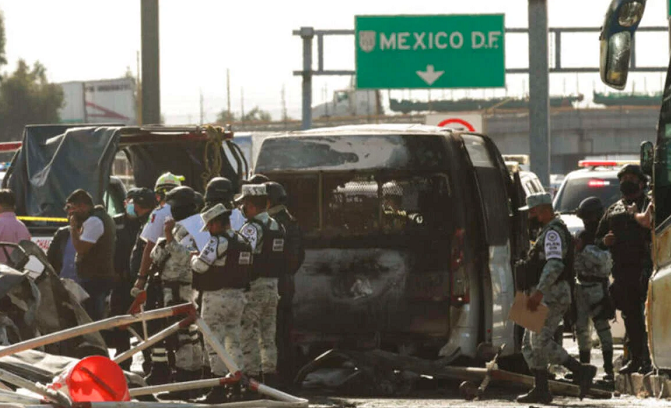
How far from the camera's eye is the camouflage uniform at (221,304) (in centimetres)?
1126

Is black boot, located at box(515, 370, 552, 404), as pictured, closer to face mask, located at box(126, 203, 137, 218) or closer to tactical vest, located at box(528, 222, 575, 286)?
tactical vest, located at box(528, 222, 575, 286)

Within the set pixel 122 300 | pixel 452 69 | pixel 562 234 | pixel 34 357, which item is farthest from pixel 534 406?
pixel 452 69

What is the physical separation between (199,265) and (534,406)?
2484mm

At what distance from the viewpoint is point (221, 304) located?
11.4m

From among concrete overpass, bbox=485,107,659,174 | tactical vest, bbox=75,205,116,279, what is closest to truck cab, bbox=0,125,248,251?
tactical vest, bbox=75,205,116,279

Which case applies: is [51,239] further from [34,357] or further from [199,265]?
[34,357]

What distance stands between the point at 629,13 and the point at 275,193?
11.3 feet

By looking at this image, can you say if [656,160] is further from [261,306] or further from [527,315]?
[261,306]

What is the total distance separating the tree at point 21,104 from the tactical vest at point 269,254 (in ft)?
312

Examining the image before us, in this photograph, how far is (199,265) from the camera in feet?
37.0

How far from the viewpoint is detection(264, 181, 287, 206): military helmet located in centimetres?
1199

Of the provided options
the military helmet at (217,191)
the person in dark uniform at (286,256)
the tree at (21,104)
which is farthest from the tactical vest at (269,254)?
the tree at (21,104)

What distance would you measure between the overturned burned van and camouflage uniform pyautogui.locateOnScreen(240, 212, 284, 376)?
0.71 m

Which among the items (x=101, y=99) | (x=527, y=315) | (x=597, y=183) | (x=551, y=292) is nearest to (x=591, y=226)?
(x=551, y=292)
